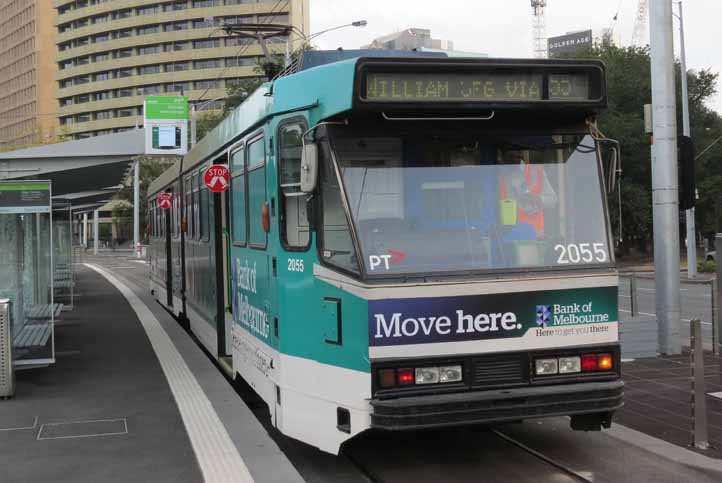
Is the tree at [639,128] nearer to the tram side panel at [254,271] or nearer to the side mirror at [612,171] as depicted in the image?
the tram side panel at [254,271]

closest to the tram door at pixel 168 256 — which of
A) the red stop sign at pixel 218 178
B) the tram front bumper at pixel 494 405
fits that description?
the red stop sign at pixel 218 178

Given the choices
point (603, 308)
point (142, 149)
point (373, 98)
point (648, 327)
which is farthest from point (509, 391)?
point (142, 149)

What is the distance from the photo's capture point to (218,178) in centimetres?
1040

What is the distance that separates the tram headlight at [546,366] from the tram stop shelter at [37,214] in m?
6.60

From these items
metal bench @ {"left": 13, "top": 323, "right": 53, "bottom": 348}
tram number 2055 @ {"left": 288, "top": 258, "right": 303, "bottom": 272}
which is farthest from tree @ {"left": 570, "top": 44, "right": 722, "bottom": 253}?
tram number 2055 @ {"left": 288, "top": 258, "right": 303, "bottom": 272}

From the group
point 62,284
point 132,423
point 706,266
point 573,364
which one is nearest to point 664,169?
point 573,364

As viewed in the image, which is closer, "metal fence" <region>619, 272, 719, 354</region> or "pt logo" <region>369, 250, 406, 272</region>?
"pt logo" <region>369, 250, 406, 272</region>

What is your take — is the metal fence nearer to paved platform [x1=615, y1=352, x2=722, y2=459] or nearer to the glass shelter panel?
paved platform [x1=615, y1=352, x2=722, y2=459]

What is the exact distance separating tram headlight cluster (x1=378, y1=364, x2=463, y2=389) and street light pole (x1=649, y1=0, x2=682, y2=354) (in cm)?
731

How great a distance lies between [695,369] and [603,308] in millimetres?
1614

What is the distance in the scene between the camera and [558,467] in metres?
6.77

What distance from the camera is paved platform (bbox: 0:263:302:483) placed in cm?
681

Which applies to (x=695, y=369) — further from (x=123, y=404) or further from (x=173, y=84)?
(x=173, y=84)

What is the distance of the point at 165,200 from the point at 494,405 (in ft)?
43.2
